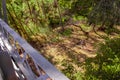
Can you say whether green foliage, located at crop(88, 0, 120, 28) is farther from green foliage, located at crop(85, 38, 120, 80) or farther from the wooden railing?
the wooden railing

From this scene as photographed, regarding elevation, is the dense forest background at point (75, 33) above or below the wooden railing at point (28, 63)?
below

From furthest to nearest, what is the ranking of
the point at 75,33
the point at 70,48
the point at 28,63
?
the point at 75,33, the point at 70,48, the point at 28,63

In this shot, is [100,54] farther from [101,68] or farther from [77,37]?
[77,37]

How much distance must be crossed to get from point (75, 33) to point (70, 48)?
1.67 m

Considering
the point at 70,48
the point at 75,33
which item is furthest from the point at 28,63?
the point at 75,33

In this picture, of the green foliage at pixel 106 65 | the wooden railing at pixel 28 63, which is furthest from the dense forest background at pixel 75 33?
the wooden railing at pixel 28 63

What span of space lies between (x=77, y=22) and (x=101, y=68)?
18.9 ft

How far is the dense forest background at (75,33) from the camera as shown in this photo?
→ 769cm

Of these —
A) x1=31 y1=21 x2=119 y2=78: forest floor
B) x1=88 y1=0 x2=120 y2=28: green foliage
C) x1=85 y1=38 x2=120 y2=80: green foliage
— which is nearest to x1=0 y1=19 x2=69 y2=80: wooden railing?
x1=85 y1=38 x2=120 y2=80: green foliage

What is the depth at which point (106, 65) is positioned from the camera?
7.74 m

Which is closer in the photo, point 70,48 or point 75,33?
point 70,48

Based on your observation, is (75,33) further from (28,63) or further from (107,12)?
(28,63)

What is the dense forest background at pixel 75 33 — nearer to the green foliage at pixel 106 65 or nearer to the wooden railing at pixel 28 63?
the green foliage at pixel 106 65

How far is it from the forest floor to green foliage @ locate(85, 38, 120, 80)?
621 millimetres
